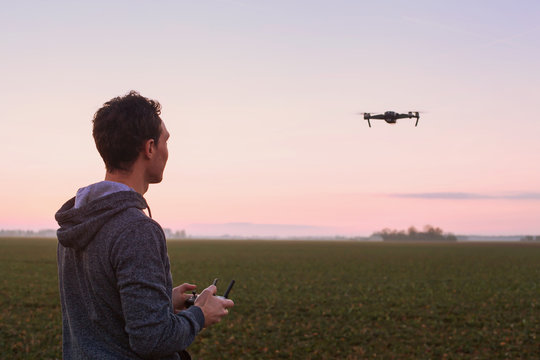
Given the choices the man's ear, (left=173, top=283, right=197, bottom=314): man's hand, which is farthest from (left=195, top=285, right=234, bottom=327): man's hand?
the man's ear

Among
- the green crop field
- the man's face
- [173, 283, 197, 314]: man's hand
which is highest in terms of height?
the man's face

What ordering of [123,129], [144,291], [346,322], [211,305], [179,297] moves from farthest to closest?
[346,322]
[179,297]
[211,305]
[123,129]
[144,291]

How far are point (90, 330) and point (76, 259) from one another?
33cm

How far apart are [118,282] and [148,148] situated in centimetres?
64

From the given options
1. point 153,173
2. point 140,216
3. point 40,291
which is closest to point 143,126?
point 153,173

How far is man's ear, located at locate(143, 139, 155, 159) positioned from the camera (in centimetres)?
231

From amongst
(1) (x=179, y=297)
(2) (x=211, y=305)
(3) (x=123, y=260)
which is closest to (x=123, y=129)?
(3) (x=123, y=260)

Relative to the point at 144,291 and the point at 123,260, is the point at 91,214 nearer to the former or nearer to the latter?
the point at 123,260

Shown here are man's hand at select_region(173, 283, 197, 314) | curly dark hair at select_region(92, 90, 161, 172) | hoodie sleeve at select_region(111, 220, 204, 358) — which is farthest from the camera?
man's hand at select_region(173, 283, 197, 314)

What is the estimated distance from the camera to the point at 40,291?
914 inches

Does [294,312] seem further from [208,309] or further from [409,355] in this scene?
[208,309]

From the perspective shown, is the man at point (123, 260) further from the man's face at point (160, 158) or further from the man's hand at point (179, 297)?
the man's hand at point (179, 297)

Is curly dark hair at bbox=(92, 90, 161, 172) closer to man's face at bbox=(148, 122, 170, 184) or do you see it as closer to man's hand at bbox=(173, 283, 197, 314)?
man's face at bbox=(148, 122, 170, 184)

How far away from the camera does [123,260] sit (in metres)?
2.06
